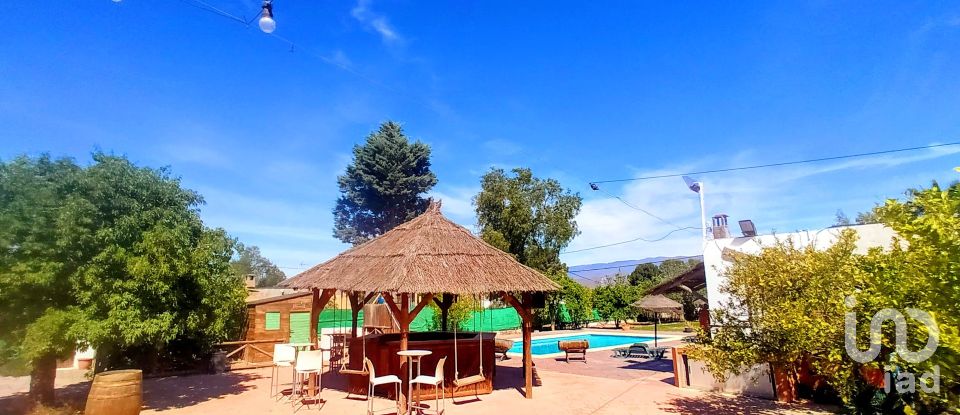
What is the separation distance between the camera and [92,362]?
1514 centimetres

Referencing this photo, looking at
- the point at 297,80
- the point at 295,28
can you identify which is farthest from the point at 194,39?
the point at 295,28

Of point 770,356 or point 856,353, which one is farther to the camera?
point 770,356

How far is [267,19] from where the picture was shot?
671 cm

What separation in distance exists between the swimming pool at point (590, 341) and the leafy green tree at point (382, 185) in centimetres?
1619

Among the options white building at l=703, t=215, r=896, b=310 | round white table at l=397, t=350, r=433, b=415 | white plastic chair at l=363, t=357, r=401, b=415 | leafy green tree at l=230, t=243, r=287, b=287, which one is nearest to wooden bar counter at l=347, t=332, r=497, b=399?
white plastic chair at l=363, t=357, r=401, b=415

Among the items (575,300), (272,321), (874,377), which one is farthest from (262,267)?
(874,377)

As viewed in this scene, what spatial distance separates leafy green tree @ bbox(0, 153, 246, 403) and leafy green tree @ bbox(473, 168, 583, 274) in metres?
27.8

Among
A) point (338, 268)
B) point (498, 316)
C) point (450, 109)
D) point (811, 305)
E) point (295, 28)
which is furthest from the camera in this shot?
point (498, 316)

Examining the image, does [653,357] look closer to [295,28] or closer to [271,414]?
[271,414]

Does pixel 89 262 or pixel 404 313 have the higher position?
pixel 89 262

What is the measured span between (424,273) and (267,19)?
6.06 meters

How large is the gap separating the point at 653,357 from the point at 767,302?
1156 cm

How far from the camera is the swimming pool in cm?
2412

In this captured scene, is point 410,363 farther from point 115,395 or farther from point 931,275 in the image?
point 931,275
